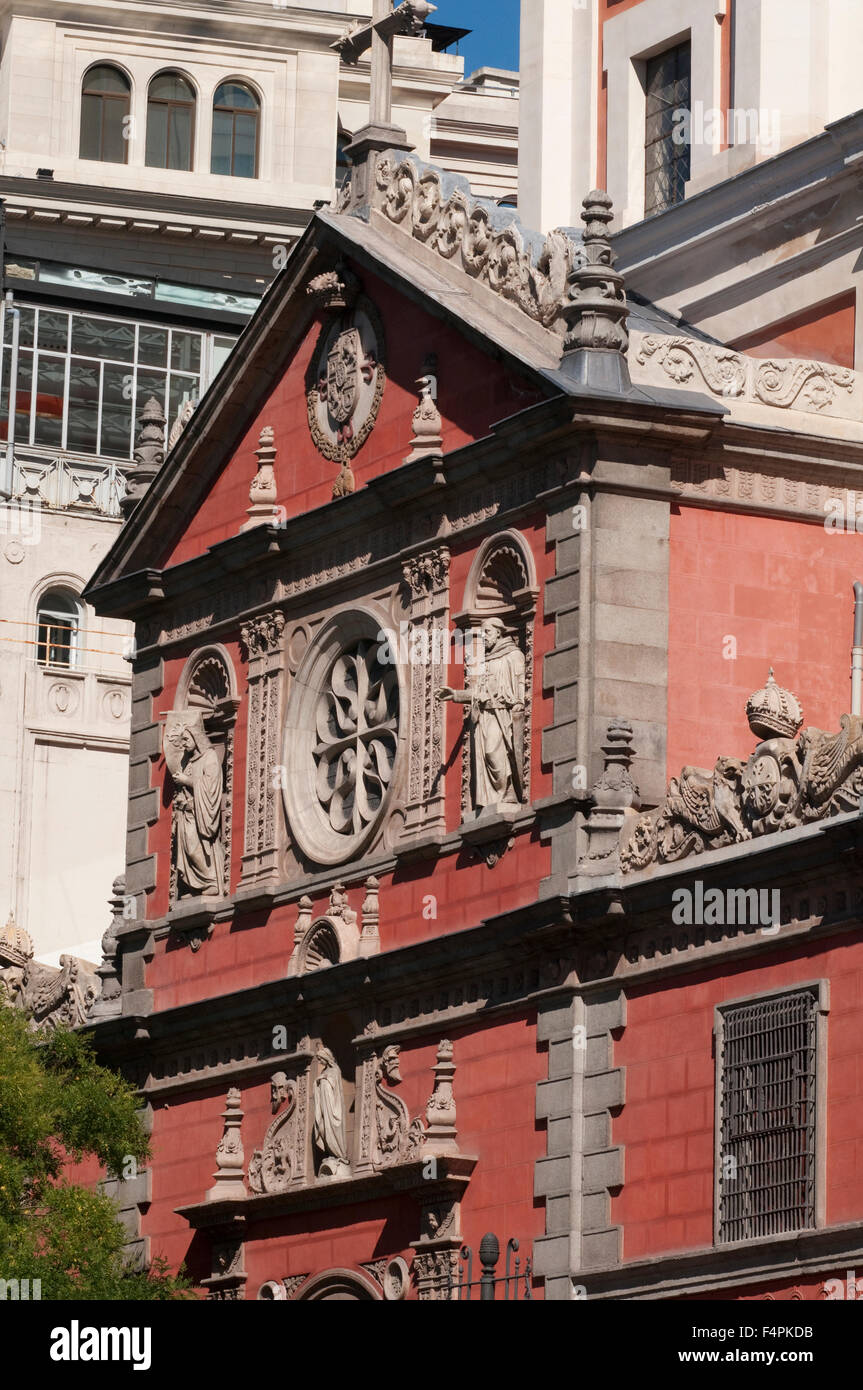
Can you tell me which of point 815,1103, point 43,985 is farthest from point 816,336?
point 815,1103

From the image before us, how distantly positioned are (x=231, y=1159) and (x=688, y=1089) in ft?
28.9

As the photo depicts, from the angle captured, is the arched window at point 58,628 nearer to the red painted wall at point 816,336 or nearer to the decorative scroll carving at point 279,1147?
the red painted wall at point 816,336

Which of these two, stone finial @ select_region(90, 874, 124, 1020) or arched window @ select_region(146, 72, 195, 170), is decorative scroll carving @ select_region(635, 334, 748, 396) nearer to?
stone finial @ select_region(90, 874, 124, 1020)

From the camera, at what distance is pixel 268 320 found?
46531 mm

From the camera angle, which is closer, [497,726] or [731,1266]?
[731,1266]

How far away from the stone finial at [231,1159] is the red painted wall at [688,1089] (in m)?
7.39

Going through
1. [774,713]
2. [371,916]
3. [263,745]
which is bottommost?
[371,916]

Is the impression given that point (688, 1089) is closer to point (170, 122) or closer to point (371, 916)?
point (371, 916)

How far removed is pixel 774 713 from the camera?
3662 centimetres

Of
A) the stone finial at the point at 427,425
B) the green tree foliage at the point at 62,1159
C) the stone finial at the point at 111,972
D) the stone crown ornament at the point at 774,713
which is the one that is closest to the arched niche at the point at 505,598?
Result: the stone finial at the point at 427,425

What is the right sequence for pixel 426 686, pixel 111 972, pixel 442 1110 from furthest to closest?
pixel 111 972 → pixel 426 686 → pixel 442 1110

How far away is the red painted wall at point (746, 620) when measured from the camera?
40.1 meters

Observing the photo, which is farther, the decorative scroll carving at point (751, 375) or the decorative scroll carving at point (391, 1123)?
the decorative scroll carving at point (751, 375)
